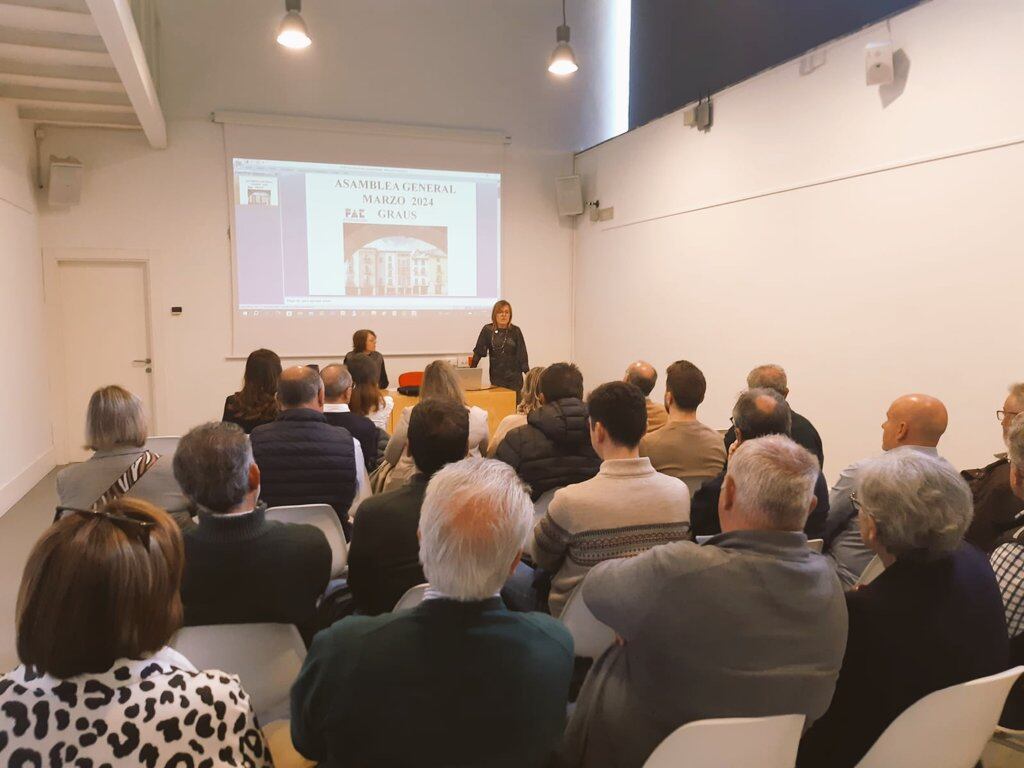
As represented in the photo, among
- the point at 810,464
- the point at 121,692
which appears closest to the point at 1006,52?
the point at 810,464

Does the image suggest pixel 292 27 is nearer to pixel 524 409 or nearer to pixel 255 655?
pixel 524 409

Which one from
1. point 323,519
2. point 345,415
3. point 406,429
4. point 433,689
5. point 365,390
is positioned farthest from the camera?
point 365,390

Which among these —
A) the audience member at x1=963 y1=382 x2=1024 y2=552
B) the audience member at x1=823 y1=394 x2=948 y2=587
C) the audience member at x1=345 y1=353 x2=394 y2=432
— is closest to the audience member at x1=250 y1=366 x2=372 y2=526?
the audience member at x1=345 y1=353 x2=394 y2=432

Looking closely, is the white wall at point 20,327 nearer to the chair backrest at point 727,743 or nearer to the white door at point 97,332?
the white door at point 97,332

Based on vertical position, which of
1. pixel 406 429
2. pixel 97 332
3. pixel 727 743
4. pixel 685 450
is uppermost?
pixel 97 332

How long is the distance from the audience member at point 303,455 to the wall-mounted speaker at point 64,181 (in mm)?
4836

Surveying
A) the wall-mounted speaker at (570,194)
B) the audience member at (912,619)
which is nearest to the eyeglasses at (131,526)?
→ the audience member at (912,619)

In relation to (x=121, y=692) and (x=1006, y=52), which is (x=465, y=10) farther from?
(x=121, y=692)

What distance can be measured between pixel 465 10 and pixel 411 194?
2.09 metres

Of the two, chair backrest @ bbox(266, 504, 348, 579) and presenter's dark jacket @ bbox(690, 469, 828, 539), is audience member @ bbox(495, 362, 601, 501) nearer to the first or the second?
presenter's dark jacket @ bbox(690, 469, 828, 539)

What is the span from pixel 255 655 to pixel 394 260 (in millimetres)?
6213

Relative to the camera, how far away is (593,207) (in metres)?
7.97

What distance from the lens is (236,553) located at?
1.73 meters

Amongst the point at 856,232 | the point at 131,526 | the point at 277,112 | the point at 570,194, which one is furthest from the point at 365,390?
the point at 570,194
